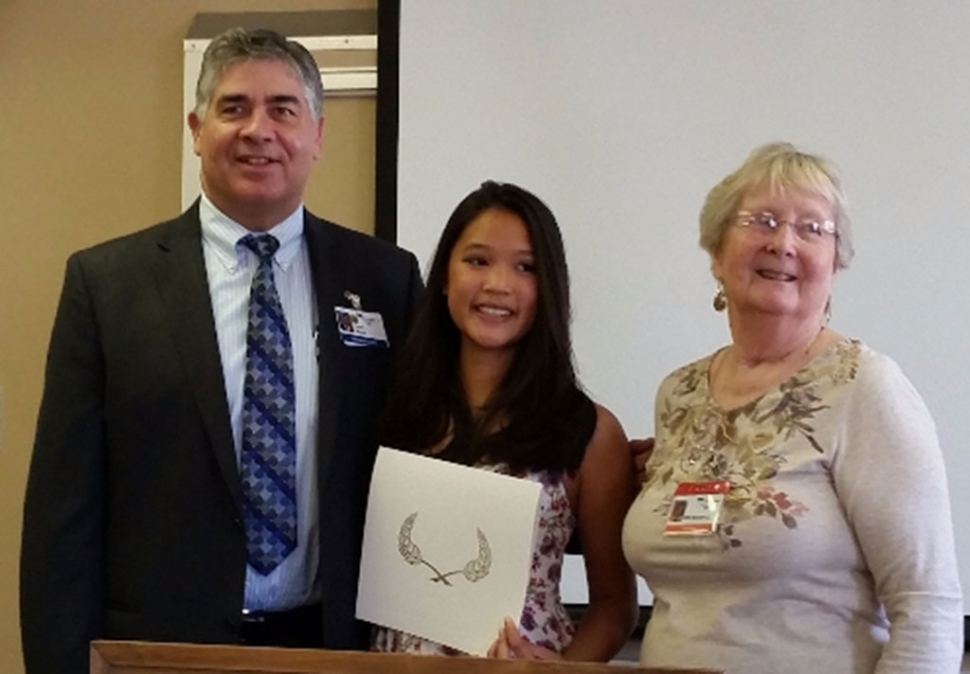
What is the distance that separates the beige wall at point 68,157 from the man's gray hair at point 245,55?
1.14 m

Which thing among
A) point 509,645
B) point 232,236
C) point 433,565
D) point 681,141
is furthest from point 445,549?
point 681,141

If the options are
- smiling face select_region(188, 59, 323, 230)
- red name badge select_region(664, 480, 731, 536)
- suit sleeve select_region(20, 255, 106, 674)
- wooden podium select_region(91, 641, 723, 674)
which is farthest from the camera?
smiling face select_region(188, 59, 323, 230)

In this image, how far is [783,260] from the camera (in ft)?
4.94

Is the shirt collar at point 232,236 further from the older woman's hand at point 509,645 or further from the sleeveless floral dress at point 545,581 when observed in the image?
the older woman's hand at point 509,645

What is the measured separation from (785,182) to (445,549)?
713mm

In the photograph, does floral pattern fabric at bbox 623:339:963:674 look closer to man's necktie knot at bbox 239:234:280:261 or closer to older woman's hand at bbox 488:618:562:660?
older woman's hand at bbox 488:618:562:660

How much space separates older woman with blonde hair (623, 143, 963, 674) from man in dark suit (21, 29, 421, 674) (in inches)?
19.0

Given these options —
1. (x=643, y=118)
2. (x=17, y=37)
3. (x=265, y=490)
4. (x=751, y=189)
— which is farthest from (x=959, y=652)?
(x=17, y=37)

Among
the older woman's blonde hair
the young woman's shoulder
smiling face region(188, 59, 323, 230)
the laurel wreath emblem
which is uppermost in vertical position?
smiling face region(188, 59, 323, 230)

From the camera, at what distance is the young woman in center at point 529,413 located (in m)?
1.62

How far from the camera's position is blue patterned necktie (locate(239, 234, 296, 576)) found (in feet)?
5.36

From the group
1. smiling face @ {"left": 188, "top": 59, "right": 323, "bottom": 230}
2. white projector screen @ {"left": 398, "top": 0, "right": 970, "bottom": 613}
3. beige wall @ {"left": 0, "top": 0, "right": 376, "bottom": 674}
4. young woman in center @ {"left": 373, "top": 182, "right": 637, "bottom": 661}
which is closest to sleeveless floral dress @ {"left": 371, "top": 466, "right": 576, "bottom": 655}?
young woman in center @ {"left": 373, "top": 182, "right": 637, "bottom": 661}

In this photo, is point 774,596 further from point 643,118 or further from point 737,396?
point 643,118

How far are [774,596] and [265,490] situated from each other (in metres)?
0.76
